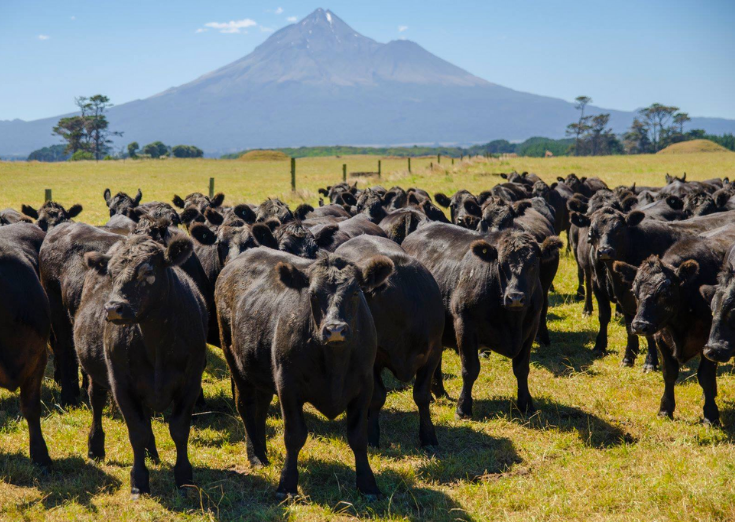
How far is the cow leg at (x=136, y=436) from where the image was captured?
17.7 feet

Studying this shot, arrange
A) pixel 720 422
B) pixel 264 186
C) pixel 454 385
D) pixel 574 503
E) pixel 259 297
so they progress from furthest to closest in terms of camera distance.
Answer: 1. pixel 264 186
2. pixel 454 385
3. pixel 720 422
4. pixel 259 297
5. pixel 574 503

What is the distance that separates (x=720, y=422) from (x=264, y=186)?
32.1 m

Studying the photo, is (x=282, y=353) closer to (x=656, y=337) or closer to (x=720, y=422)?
(x=656, y=337)

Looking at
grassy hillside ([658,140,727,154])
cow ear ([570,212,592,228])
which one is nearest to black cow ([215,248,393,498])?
cow ear ([570,212,592,228])

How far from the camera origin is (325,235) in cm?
878

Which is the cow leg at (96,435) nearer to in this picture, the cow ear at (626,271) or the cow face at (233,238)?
the cow face at (233,238)

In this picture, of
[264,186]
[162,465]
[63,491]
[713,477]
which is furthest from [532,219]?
[264,186]

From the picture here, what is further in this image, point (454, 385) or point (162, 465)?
point (454, 385)

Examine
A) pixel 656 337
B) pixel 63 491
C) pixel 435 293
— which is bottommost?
pixel 63 491

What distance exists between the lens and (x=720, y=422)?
6.71 m

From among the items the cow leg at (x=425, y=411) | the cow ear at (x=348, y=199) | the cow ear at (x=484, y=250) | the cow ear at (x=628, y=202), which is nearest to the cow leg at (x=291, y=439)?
the cow leg at (x=425, y=411)

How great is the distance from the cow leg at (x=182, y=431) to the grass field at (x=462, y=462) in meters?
0.15

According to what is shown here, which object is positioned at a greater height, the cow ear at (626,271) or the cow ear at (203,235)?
the cow ear at (203,235)

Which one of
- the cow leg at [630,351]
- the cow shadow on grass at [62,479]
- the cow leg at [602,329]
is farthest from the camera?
the cow leg at [602,329]
